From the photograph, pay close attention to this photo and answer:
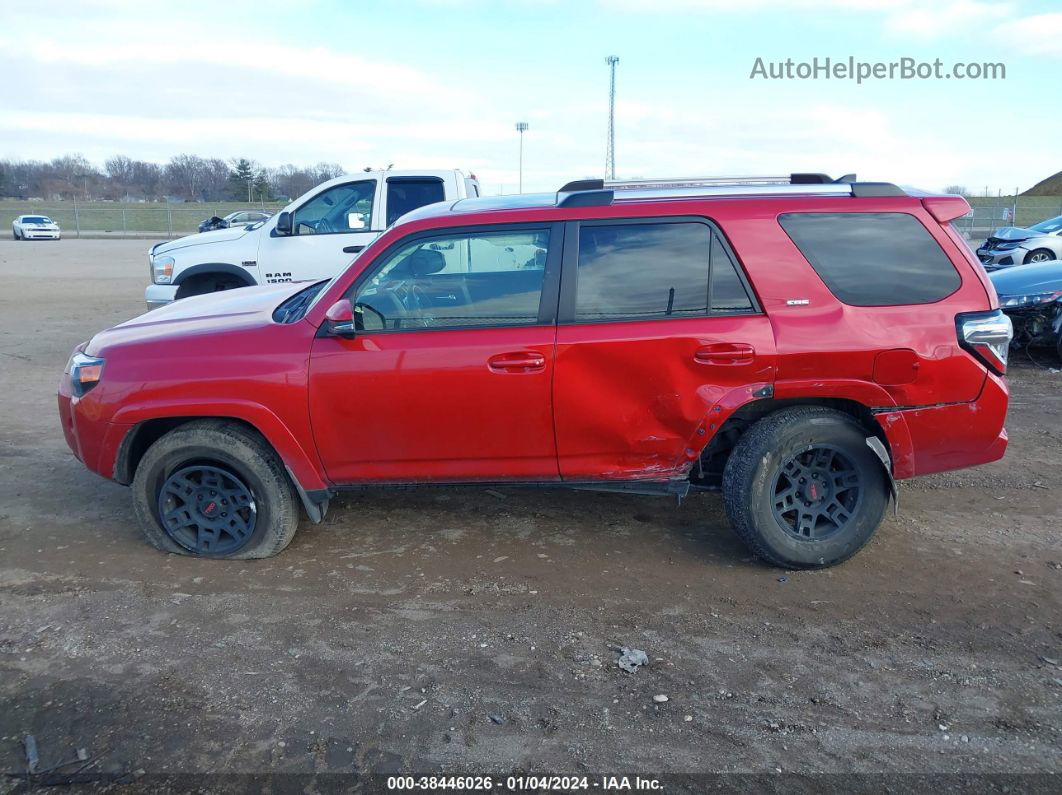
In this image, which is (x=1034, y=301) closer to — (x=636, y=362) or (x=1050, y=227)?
(x=636, y=362)

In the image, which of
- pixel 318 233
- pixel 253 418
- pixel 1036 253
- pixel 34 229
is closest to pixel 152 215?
pixel 34 229

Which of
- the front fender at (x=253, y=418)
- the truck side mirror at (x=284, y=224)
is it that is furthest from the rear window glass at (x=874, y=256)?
the truck side mirror at (x=284, y=224)

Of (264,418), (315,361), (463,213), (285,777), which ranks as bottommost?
(285,777)

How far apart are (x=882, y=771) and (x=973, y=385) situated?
7.06ft

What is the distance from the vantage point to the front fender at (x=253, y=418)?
4.35 m

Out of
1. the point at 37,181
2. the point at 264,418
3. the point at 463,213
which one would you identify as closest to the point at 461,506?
the point at 264,418

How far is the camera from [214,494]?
4617 mm

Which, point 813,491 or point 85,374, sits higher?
point 85,374

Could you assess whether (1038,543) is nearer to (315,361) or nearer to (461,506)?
(461,506)

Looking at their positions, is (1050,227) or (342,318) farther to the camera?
(1050,227)

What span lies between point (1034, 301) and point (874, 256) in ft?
19.5

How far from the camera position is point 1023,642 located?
368cm

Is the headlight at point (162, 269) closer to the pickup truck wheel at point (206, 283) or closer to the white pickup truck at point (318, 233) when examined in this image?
the white pickup truck at point (318, 233)

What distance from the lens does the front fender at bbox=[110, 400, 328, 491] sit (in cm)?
A: 435
